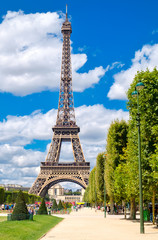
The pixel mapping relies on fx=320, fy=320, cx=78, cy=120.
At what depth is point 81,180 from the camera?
101m

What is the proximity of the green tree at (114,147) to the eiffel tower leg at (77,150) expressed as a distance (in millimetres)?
60001

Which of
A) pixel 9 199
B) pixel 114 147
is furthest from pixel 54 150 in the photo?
pixel 114 147

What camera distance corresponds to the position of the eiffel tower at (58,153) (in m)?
99.9

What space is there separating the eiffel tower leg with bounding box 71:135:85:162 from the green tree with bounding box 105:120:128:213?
197 ft

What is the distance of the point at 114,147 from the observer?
4109 cm

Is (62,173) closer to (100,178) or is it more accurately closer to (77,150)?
(77,150)

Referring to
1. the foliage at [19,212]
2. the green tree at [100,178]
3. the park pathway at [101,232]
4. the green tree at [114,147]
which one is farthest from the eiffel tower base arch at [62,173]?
the park pathway at [101,232]

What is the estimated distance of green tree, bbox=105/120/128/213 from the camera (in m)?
41.1

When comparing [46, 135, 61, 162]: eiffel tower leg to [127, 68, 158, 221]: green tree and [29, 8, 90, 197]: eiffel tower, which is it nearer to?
[29, 8, 90, 197]: eiffel tower

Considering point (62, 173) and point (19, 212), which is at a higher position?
point (62, 173)

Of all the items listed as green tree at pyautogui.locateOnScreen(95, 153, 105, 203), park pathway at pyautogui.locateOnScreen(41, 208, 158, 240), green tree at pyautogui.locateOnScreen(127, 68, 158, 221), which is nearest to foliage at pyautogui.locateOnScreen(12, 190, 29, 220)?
park pathway at pyautogui.locateOnScreen(41, 208, 158, 240)

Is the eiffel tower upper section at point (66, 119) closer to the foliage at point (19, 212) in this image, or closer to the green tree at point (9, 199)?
the green tree at point (9, 199)

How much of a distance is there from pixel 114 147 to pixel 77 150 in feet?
206

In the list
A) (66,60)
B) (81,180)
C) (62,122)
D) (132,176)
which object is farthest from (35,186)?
(132,176)
